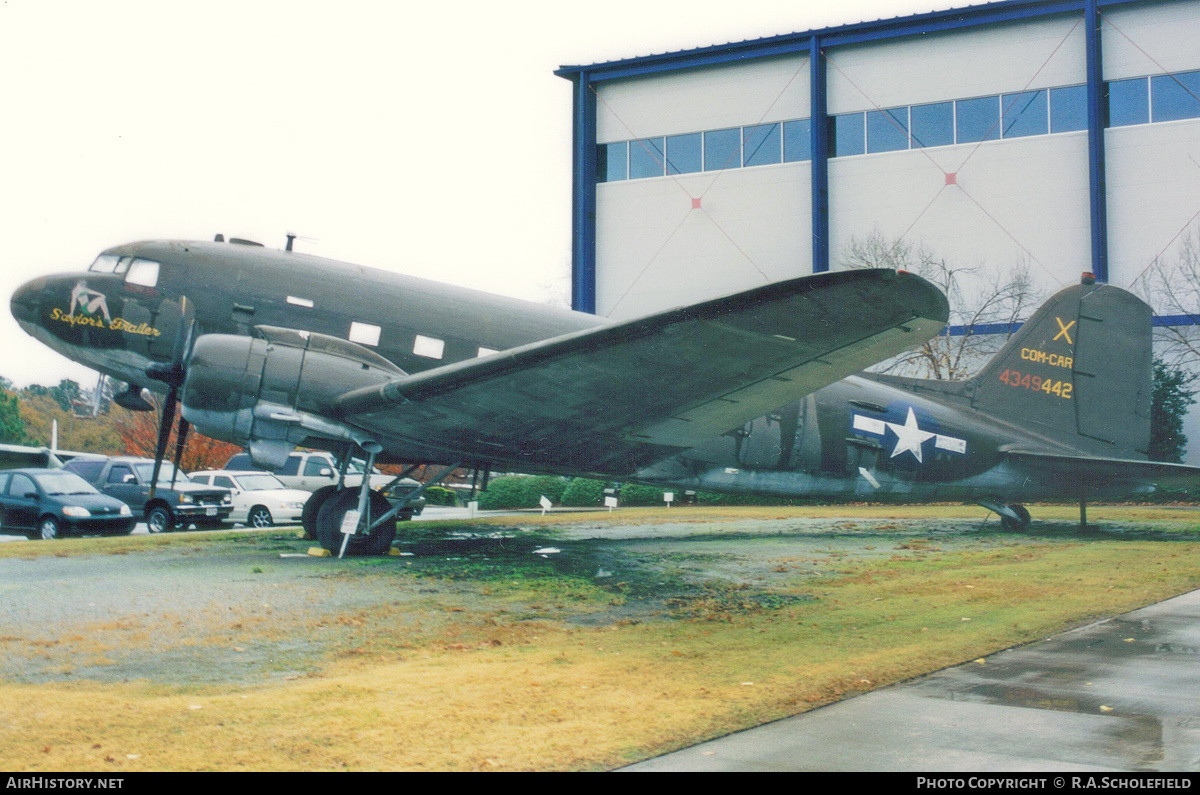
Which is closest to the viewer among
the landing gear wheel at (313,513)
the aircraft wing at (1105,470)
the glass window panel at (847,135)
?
the landing gear wheel at (313,513)

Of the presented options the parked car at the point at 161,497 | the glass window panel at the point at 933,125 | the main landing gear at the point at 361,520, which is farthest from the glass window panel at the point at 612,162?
the main landing gear at the point at 361,520

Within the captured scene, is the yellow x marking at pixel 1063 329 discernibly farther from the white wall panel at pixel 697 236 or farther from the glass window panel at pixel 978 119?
the glass window panel at pixel 978 119

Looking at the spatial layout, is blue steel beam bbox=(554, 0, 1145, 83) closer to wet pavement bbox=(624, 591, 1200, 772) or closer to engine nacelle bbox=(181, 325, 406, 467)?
engine nacelle bbox=(181, 325, 406, 467)

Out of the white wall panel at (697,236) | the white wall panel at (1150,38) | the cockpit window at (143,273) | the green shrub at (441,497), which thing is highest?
the white wall panel at (1150,38)

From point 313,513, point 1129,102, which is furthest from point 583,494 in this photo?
point 1129,102

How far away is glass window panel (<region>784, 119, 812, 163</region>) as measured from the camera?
112ft

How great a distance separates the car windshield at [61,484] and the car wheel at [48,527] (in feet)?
1.77

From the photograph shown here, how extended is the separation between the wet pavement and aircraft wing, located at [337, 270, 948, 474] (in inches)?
118

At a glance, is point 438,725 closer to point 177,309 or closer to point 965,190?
point 177,309

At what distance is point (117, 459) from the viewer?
23016 millimetres

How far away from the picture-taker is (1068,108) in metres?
30.9

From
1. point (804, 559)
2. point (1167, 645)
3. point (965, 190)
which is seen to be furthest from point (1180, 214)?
point (1167, 645)

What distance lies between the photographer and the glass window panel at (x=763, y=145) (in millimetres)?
34625

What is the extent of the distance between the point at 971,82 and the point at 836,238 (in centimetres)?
685
